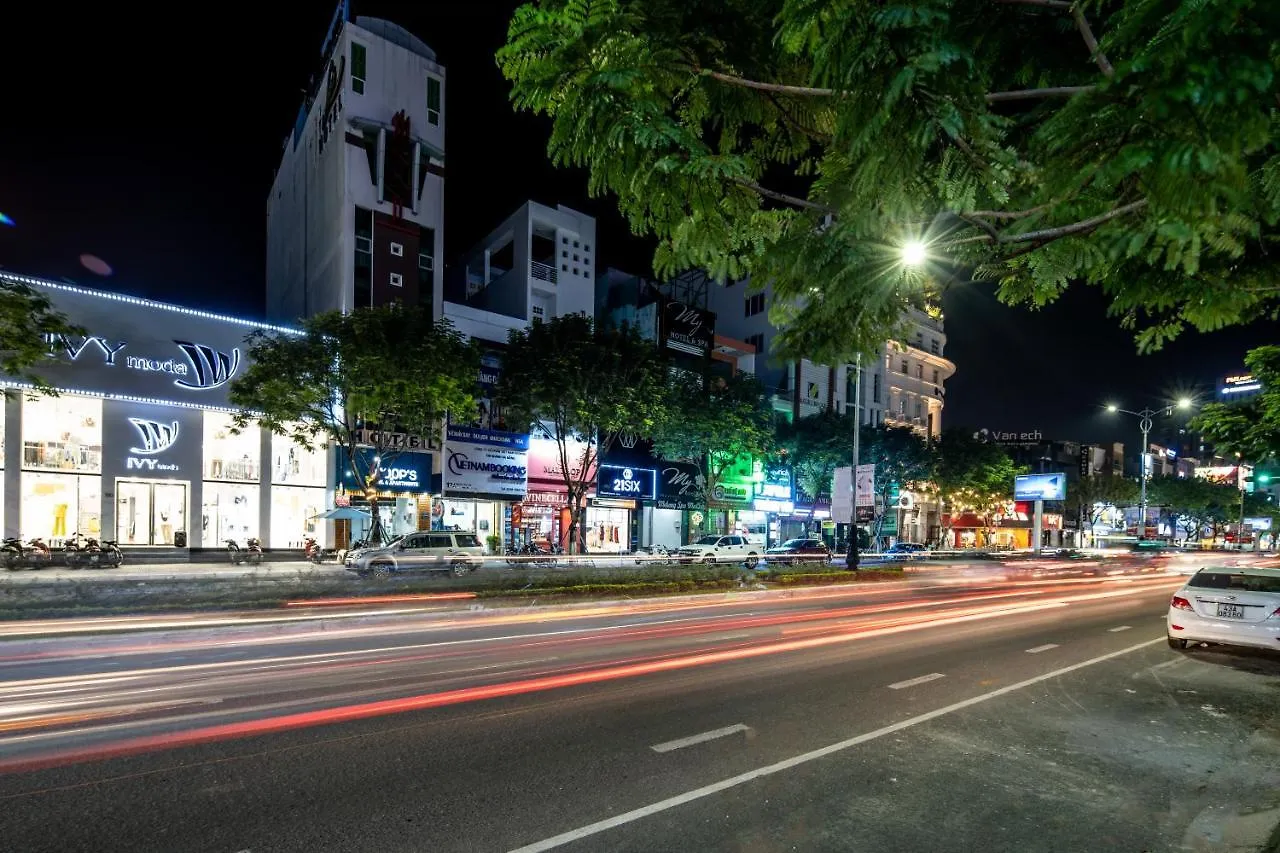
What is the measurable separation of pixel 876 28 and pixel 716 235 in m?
1.56

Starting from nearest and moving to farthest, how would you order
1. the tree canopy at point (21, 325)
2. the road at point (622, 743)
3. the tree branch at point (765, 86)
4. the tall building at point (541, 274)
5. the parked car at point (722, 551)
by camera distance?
the tree branch at point (765, 86)
the road at point (622, 743)
the tree canopy at point (21, 325)
the parked car at point (722, 551)
the tall building at point (541, 274)

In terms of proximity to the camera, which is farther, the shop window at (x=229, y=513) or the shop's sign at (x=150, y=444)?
the shop window at (x=229, y=513)

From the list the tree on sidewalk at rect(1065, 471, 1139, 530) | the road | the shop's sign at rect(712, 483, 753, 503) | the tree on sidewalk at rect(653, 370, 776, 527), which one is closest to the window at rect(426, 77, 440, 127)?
the tree on sidewalk at rect(653, 370, 776, 527)

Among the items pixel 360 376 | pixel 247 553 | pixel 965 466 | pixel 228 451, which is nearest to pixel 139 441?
pixel 228 451

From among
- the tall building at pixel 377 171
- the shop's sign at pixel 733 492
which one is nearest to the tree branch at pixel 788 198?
the tall building at pixel 377 171

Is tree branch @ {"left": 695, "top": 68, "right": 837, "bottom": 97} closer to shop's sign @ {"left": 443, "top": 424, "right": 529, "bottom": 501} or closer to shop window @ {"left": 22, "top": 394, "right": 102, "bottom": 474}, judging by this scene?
shop's sign @ {"left": 443, "top": 424, "right": 529, "bottom": 501}

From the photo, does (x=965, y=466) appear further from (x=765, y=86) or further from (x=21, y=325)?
(x=21, y=325)

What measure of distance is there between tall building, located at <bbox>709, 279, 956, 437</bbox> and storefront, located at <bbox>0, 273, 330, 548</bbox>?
32.6m

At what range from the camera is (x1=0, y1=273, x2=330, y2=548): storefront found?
2592cm

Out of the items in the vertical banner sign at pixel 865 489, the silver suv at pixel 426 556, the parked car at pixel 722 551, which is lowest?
the parked car at pixel 722 551

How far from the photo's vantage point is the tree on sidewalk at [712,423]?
3528cm

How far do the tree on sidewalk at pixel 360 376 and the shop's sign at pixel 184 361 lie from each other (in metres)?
3.13

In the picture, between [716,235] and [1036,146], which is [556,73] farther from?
[1036,146]

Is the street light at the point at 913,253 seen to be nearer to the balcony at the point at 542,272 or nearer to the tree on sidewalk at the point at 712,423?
the tree on sidewalk at the point at 712,423
